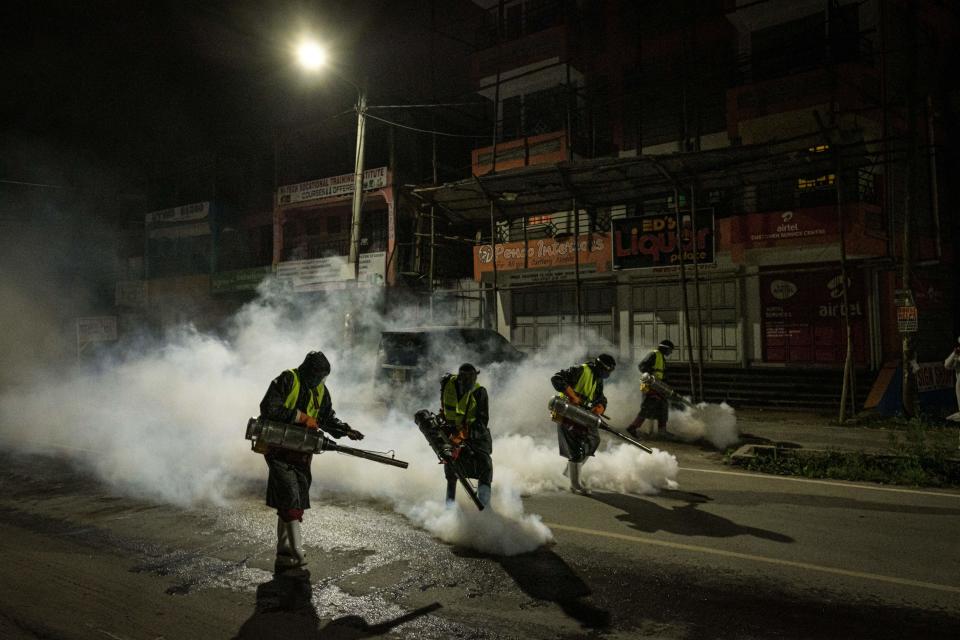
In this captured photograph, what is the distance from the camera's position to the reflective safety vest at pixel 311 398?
5031 mm

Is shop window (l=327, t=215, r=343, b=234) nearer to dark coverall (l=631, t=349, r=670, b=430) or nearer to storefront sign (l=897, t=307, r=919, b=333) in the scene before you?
dark coverall (l=631, t=349, r=670, b=430)

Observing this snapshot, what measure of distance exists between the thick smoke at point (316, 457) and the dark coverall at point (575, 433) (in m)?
0.53

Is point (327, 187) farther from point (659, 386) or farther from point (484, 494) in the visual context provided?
point (484, 494)

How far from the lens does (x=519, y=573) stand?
4680mm

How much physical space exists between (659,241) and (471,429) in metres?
11.7

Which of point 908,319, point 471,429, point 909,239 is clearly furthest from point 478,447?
point 909,239

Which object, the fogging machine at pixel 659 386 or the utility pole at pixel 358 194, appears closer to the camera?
the fogging machine at pixel 659 386

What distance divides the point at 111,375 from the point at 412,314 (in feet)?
35.0

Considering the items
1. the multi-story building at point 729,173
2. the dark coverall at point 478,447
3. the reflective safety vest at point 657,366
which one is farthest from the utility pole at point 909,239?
the dark coverall at point 478,447

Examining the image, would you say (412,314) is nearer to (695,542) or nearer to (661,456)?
(661,456)

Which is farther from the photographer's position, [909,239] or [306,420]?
[909,239]

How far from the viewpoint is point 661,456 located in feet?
24.6

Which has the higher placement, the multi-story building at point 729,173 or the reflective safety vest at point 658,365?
the multi-story building at point 729,173

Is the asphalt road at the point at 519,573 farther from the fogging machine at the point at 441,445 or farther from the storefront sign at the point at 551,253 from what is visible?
the storefront sign at the point at 551,253
